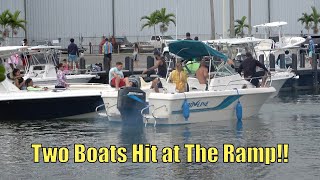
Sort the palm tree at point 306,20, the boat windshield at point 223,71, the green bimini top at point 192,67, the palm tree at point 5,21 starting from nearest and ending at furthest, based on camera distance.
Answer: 1. the boat windshield at point 223,71
2. the green bimini top at point 192,67
3. the palm tree at point 5,21
4. the palm tree at point 306,20

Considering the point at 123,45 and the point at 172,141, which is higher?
the point at 123,45

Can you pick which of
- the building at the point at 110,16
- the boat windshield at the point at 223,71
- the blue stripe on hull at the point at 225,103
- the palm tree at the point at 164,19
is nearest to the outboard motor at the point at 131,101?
the blue stripe on hull at the point at 225,103

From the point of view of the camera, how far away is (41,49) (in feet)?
101

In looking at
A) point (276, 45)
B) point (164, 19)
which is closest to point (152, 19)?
point (164, 19)

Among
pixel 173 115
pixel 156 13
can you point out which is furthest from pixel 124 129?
pixel 156 13

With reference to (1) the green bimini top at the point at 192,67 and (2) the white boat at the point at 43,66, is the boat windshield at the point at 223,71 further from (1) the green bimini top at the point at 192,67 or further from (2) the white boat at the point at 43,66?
(2) the white boat at the point at 43,66

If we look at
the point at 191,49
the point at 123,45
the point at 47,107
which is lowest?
the point at 47,107

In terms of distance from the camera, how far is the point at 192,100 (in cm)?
2375

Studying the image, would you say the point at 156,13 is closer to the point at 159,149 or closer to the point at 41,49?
the point at 41,49

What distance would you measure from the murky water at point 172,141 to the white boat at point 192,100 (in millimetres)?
295

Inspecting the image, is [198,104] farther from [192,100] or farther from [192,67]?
[192,67]

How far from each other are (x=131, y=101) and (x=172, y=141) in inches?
97.1

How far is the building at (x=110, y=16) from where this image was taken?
65.1m
